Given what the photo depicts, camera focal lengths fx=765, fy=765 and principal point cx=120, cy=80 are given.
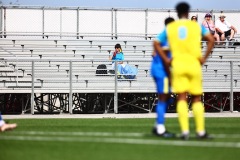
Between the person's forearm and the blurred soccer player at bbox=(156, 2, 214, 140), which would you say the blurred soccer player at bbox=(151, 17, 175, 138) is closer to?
the person's forearm

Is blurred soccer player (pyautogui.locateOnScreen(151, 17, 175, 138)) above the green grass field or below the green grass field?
above

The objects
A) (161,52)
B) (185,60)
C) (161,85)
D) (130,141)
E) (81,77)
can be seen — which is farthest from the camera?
(81,77)

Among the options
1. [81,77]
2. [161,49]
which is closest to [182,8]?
[161,49]

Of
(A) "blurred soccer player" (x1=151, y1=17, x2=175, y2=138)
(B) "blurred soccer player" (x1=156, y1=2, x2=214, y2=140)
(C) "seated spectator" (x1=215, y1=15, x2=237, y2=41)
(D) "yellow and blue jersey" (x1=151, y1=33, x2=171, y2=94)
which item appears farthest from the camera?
(C) "seated spectator" (x1=215, y1=15, x2=237, y2=41)

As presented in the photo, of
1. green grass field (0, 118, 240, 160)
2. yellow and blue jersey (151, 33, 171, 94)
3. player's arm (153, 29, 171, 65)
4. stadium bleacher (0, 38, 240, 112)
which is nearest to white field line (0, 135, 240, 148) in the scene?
green grass field (0, 118, 240, 160)

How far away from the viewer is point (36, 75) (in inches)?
959

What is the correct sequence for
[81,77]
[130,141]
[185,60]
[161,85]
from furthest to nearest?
1. [81,77]
2. [161,85]
3. [185,60]
4. [130,141]

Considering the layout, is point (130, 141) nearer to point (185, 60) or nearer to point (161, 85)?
point (185, 60)

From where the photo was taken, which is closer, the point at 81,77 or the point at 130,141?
the point at 130,141

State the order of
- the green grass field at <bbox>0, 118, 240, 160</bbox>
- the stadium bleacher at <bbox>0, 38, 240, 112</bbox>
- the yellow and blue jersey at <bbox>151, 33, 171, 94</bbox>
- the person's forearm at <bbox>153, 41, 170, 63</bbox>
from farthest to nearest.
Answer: the stadium bleacher at <bbox>0, 38, 240, 112</bbox> < the yellow and blue jersey at <bbox>151, 33, 171, 94</bbox> < the person's forearm at <bbox>153, 41, 170, 63</bbox> < the green grass field at <bbox>0, 118, 240, 160</bbox>

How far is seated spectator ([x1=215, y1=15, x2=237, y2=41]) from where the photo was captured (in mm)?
28797

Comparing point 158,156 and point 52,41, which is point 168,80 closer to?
point 158,156

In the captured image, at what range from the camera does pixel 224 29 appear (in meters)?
29.2

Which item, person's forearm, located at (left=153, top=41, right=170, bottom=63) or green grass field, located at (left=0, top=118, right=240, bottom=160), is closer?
green grass field, located at (left=0, top=118, right=240, bottom=160)
